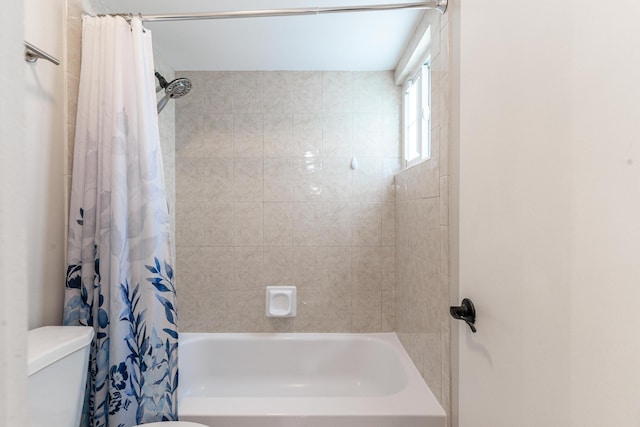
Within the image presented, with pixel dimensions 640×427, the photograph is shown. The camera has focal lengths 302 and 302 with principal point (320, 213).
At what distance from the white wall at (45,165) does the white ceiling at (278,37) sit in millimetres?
434

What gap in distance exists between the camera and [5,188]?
237 mm

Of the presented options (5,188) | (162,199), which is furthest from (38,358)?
(5,188)

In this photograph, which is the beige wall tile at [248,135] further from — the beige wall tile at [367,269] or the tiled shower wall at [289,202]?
the beige wall tile at [367,269]

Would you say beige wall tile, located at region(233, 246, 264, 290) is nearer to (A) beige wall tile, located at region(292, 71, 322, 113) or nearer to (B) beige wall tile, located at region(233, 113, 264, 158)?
(B) beige wall tile, located at region(233, 113, 264, 158)

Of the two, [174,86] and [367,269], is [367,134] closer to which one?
[367,269]

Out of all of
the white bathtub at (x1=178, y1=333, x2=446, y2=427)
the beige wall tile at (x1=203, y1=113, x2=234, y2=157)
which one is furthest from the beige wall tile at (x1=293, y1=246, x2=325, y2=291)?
the beige wall tile at (x1=203, y1=113, x2=234, y2=157)

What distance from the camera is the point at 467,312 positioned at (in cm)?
86

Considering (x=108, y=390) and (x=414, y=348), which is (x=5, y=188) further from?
(x=414, y=348)

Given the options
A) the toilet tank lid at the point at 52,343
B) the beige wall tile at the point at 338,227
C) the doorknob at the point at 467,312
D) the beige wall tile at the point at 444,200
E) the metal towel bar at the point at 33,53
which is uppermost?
the metal towel bar at the point at 33,53

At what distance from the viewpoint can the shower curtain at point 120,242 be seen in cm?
115

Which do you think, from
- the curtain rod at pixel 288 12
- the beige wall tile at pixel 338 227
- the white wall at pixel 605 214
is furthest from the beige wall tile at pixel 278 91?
the white wall at pixel 605 214

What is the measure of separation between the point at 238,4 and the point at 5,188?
1.57 m

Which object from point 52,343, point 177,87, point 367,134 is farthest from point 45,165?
point 367,134

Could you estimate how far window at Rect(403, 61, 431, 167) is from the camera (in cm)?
168
